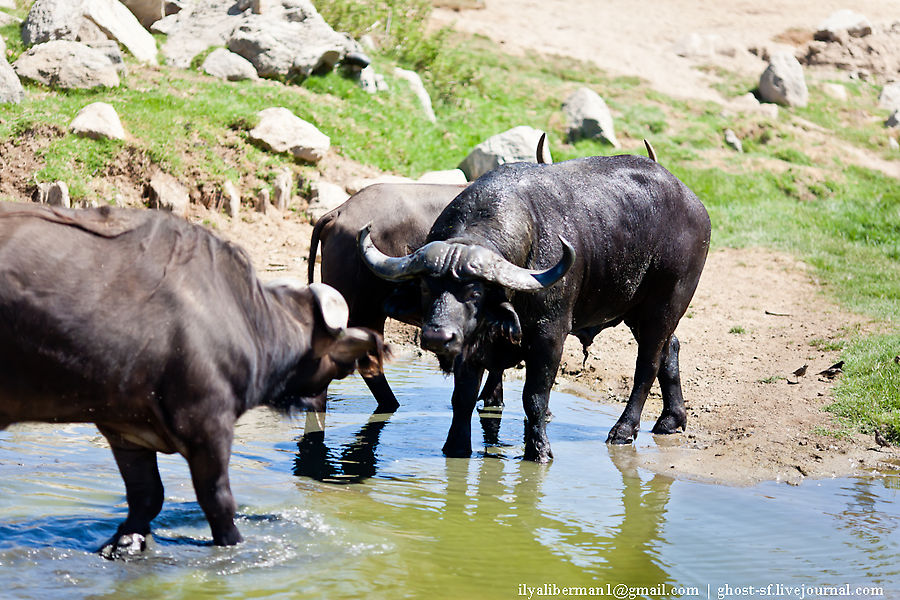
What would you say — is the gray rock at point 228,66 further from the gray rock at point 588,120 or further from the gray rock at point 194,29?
the gray rock at point 588,120

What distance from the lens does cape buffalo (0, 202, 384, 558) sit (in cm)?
409

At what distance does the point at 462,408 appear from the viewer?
7215 millimetres

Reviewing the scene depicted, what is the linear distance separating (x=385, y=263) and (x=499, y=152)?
33.7 feet

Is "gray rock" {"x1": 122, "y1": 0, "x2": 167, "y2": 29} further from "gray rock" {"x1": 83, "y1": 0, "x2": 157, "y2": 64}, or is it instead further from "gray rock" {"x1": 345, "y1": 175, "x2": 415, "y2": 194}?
"gray rock" {"x1": 345, "y1": 175, "x2": 415, "y2": 194}

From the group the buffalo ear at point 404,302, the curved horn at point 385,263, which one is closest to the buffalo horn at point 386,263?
the curved horn at point 385,263

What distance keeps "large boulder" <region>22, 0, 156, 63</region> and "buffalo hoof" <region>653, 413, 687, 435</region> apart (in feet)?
36.1

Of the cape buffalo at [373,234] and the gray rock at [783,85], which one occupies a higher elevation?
the gray rock at [783,85]

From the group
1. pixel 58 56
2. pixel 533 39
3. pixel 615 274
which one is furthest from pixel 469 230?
pixel 533 39

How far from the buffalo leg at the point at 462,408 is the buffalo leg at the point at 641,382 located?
1.32 meters

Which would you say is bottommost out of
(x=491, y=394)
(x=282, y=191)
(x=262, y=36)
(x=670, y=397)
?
(x=491, y=394)

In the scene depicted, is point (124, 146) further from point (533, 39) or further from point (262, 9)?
point (533, 39)

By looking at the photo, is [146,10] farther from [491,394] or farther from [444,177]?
[491,394]

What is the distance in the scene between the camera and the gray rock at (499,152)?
16578 millimetres

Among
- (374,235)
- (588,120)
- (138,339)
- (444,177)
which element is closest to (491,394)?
(374,235)
